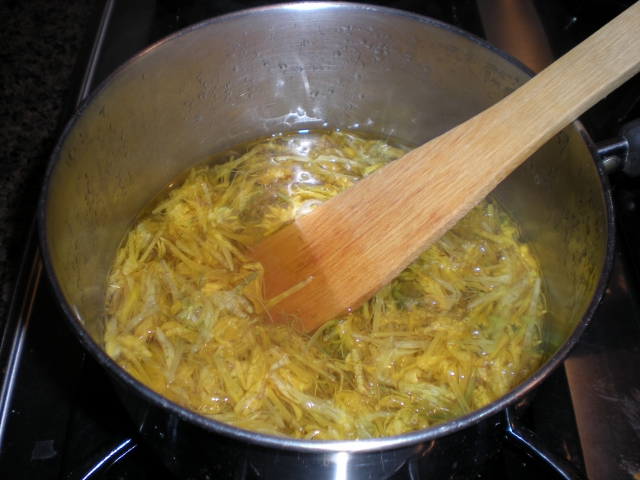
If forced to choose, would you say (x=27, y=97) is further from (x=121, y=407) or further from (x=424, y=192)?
(x=424, y=192)

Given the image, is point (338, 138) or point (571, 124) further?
point (338, 138)

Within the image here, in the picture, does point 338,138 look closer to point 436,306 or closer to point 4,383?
point 436,306

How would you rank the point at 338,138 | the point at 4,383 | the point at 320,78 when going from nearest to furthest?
the point at 4,383 < the point at 320,78 < the point at 338,138

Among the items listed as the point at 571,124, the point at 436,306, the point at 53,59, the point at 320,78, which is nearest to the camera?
A: the point at 571,124

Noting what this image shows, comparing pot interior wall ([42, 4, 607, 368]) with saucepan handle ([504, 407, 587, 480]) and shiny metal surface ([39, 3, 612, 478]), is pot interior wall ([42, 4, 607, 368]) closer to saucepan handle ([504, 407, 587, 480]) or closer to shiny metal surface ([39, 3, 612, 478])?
shiny metal surface ([39, 3, 612, 478])

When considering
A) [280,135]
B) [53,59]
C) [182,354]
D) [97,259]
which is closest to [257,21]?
[280,135]

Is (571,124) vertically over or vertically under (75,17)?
under

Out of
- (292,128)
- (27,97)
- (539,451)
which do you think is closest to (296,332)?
(539,451)

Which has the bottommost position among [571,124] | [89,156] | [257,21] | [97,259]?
[97,259]
